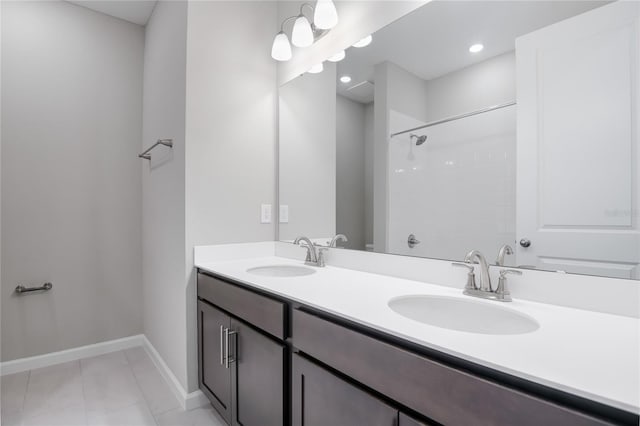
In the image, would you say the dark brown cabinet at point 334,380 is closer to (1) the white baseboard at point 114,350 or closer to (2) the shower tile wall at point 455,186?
(1) the white baseboard at point 114,350

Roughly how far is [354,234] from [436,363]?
0.97 meters

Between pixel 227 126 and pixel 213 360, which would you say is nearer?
pixel 213 360

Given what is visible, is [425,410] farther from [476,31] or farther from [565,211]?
[476,31]

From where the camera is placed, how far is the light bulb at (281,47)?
1802 millimetres

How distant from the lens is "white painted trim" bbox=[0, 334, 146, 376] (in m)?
2.07

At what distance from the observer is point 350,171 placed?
5.49ft

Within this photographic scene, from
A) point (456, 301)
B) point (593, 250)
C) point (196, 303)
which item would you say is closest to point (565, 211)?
point (593, 250)

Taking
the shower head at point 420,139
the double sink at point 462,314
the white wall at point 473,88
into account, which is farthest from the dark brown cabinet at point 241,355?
the white wall at point 473,88

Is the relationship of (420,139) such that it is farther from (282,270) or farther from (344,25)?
(282,270)

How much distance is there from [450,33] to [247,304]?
1.36m

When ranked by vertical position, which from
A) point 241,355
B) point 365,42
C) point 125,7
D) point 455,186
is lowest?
Result: point 241,355

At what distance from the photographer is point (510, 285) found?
1.02m

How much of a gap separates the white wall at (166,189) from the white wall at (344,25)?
24.7 inches

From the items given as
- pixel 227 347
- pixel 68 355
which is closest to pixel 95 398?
pixel 68 355
